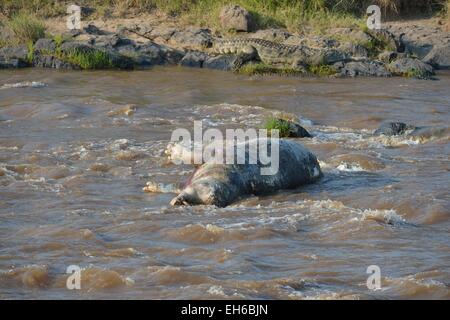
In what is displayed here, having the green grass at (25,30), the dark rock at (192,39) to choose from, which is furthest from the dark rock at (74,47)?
the dark rock at (192,39)

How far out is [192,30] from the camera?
18422 mm

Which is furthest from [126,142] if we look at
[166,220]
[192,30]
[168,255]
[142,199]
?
[192,30]

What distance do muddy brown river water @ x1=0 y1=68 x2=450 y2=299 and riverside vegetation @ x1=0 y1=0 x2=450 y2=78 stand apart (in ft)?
9.88

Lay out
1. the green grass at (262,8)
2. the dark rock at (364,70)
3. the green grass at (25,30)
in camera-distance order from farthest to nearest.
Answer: the green grass at (262,8) < the green grass at (25,30) < the dark rock at (364,70)

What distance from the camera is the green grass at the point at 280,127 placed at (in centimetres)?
1103

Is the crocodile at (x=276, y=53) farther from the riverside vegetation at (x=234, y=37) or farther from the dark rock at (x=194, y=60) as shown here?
the dark rock at (x=194, y=60)

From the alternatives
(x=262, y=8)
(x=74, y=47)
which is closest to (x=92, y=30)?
(x=74, y=47)

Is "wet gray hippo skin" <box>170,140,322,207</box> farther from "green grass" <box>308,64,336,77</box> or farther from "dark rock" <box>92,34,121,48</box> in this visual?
"dark rock" <box>92,34,121,48</box>

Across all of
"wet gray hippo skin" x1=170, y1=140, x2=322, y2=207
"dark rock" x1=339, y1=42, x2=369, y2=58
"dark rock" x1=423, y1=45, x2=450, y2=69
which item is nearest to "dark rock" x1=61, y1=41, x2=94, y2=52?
"dark rock" x1=339, y1=42, x2=369, y2=58

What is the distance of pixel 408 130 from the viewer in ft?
36.8

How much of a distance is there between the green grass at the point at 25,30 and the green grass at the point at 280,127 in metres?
7.89

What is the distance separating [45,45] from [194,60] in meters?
2.69

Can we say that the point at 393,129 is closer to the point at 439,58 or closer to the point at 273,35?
the point at 439,58

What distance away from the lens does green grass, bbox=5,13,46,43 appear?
695 inches
